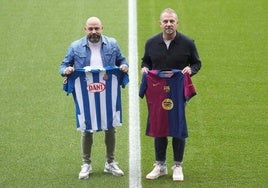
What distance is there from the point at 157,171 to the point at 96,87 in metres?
1.21

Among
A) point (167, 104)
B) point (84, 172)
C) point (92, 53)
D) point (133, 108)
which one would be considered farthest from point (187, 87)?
point (133, 108)

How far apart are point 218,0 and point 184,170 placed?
8076 mm

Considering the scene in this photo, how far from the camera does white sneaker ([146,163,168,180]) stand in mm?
8594

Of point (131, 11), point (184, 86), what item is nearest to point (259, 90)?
point (184, 86)

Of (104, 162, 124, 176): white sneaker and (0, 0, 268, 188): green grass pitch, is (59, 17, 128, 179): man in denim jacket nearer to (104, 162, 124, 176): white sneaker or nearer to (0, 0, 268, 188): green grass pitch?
(104, 162, 124, 176): white sneaker

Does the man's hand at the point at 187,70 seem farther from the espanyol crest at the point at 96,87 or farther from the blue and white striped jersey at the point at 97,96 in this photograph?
the espanyol crest at the point at 96,87

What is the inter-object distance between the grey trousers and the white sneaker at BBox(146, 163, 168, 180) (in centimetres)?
48

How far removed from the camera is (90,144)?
8523 mm

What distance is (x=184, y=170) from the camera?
29.1ft

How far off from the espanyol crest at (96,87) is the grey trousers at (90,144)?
1.61 feet

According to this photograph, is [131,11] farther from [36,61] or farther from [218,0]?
[36,61]

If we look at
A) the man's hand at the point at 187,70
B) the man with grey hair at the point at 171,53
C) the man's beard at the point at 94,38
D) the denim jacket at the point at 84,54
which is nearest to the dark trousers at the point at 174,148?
the man with grey hair at the point at 171,53

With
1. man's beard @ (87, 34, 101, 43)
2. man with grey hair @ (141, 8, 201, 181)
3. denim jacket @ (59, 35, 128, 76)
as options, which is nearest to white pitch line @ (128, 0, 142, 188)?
man with grey hair @ (141, 8, 201, 181)

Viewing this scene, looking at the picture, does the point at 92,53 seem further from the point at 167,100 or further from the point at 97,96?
the point at 167,100
